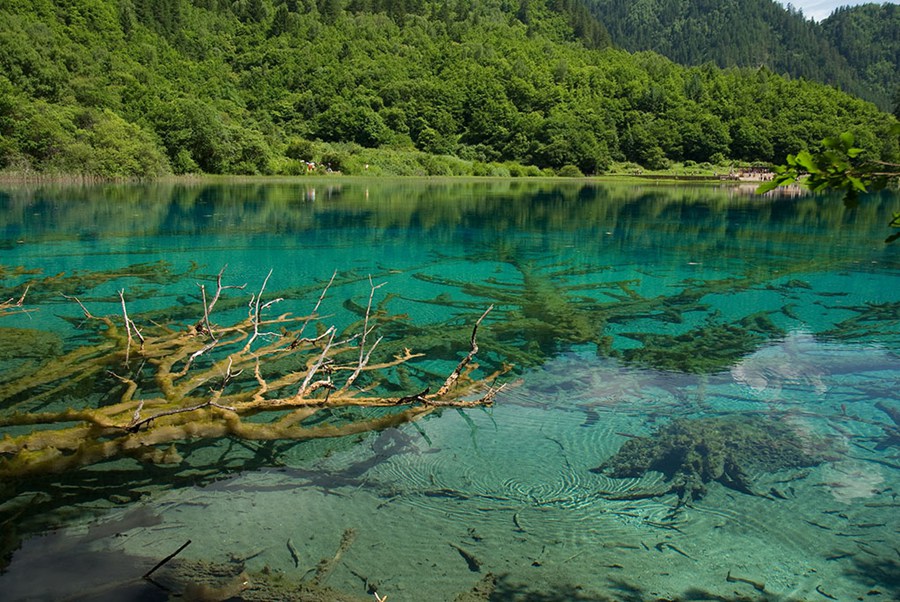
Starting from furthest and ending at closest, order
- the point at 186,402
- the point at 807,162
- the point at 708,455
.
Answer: the point at 708,455 < the point at 186,402 < the point at 807,162

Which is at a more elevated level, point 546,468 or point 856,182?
point 856,182

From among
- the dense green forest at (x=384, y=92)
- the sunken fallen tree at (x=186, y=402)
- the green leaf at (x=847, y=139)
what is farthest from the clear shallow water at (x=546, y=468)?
the dense green forest at (x=384, y=92)

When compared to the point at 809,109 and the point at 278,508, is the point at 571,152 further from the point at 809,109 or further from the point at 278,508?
the point at 278,508

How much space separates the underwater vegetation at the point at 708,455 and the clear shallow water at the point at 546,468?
92mm

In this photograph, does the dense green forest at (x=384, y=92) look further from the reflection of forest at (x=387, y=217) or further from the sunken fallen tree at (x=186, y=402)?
the sunken fallen tree at (x=186, y=402)

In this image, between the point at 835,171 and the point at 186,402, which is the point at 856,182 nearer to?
the point at 835,171

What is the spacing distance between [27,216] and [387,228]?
1062cm

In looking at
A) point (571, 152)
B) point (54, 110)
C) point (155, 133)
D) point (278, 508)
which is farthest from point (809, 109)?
point (278, 508)

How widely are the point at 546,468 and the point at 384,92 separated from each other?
109 meters

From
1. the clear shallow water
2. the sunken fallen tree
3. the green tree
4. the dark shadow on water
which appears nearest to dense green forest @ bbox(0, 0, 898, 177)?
the clear shallow water

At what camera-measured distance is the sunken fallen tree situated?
3.82m

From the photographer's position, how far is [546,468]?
4.58 metres

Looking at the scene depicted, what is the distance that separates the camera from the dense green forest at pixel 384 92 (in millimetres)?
56844

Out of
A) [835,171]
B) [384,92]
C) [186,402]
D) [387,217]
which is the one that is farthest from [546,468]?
[384,92]
